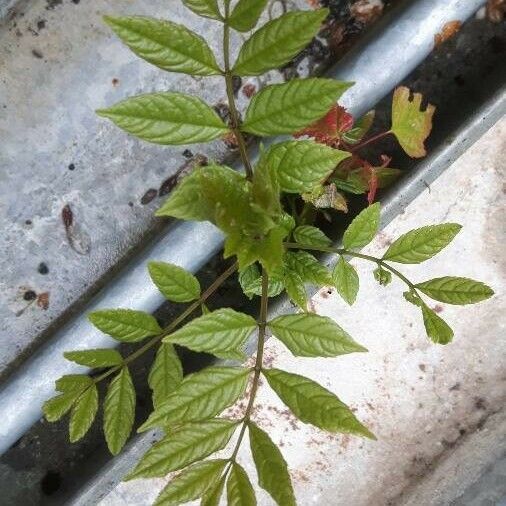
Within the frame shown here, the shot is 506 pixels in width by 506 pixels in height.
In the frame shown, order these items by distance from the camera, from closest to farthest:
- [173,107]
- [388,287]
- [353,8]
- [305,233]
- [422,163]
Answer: [173,107]
[305,233]
[422,163]
[353,8]
[388,287]

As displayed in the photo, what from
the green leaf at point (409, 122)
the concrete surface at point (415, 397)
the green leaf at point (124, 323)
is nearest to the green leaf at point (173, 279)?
the green leaf at point (124, 323)

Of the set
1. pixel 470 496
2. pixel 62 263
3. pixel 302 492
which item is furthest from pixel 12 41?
pixel 470 496

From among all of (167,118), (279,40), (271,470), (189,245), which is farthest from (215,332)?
(189,245)

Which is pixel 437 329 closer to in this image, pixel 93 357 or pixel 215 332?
pixel 215 332

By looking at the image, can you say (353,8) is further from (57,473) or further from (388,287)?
(57,473)

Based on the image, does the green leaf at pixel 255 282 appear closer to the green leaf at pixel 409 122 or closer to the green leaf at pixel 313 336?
the green leaf at pixel 313 336

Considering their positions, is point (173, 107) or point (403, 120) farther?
point (403, 120)

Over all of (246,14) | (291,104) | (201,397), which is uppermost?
(246,14)
